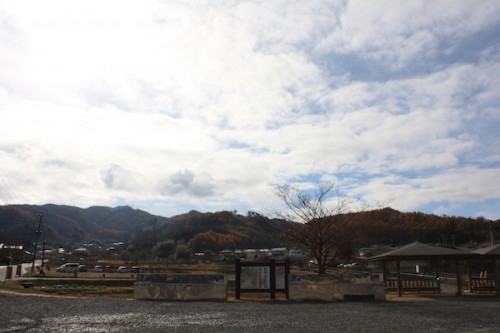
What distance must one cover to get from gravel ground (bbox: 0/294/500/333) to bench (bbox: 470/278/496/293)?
6603 millimetres

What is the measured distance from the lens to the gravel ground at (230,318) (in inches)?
409

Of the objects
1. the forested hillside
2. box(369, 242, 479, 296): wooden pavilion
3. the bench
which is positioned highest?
the forested hillside

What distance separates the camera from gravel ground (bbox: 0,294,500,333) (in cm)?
1040

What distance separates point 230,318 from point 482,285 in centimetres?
1610

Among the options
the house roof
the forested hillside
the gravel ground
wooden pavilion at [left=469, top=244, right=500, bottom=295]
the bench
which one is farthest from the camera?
the forested hillside

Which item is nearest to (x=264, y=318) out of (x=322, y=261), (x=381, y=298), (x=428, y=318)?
(x=428, y=318)

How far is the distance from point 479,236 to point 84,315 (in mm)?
94457

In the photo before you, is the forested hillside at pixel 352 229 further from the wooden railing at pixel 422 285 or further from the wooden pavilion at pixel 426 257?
the wooden pavilion at pixel 426 257

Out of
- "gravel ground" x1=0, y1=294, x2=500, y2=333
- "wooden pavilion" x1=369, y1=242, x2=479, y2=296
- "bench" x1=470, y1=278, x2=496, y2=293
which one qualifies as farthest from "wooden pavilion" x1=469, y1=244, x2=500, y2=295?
"gravel ground" x1=0, y1=294, x2=500, y2=333

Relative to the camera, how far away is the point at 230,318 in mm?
12422

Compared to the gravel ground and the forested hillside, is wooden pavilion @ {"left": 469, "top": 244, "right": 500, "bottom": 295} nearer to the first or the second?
the gravel ground

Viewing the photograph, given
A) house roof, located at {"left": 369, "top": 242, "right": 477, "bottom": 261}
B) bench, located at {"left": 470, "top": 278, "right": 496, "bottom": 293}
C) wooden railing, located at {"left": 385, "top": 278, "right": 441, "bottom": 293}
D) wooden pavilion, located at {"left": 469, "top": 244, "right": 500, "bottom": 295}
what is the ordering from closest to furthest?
1. wooden pavilion, located at {"left": 469, "top": 244, "right": 500, "bottom": 295}
2. house roof, located at {"left": 369, "top": 242, "right": 477, "bottom": 261}
3. bench, located at {"left": 470, "top": 278, "right": 496, "bottom": 293}
4. wooden railing, located at {"left": 385, "top": 278, "right": 441, "bottom": 293}

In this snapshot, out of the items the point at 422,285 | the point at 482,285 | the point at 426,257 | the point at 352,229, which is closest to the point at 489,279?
the point at 482,285

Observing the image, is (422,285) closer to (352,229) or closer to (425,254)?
(425,254)
